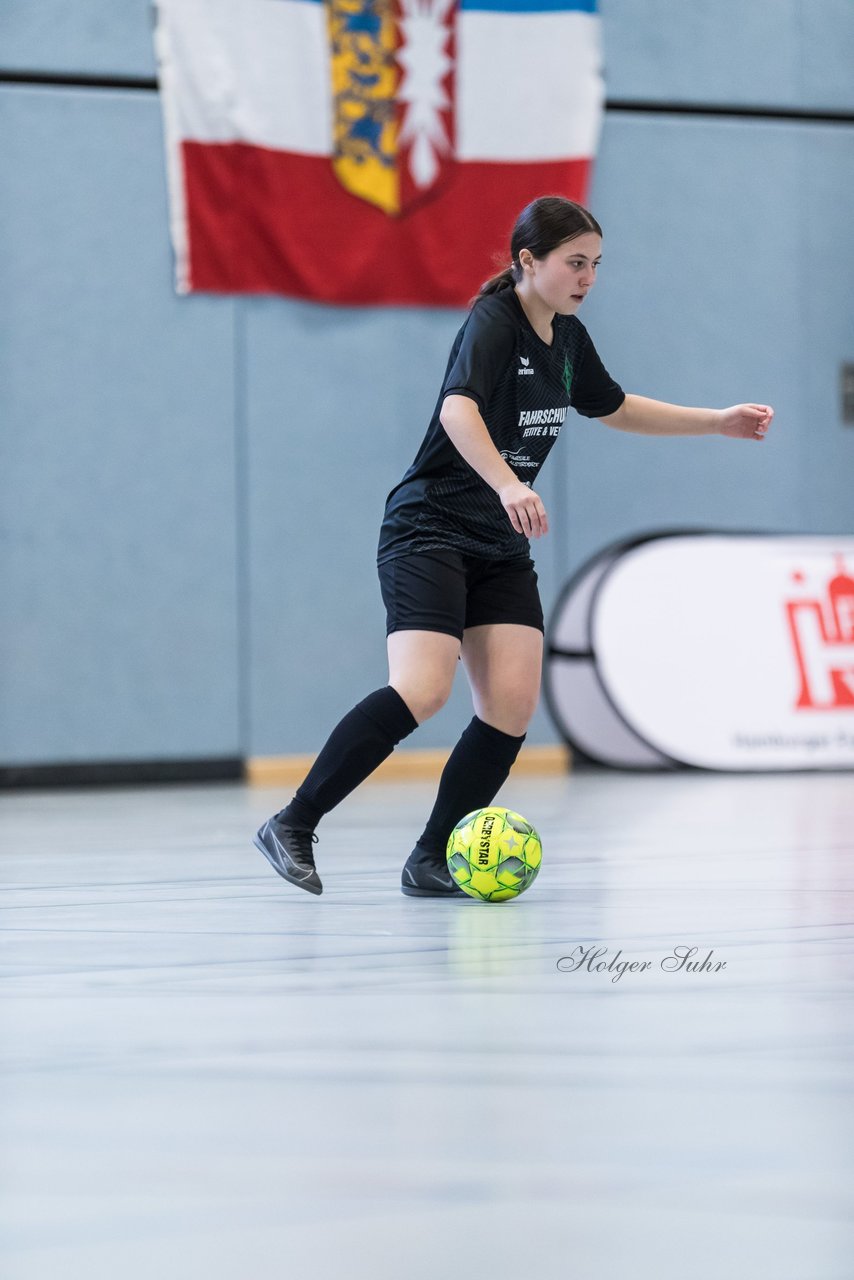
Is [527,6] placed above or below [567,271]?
above

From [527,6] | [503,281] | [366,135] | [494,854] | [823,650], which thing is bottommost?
[823,650]

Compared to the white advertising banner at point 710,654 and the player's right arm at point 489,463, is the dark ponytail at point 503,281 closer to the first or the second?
the player's right arm at point 489,463

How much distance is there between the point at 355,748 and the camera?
3.13m

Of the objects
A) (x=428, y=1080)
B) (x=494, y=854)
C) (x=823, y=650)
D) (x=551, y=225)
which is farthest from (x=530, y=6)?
(x=428, y=1080)

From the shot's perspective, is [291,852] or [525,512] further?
[291,852]

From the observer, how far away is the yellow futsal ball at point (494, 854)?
312 cm

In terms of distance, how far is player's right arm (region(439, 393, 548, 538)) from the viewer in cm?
285

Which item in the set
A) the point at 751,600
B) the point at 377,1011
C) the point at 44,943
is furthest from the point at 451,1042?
the point at 751,600

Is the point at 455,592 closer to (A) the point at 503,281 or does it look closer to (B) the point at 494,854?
(B) the point at 494,854

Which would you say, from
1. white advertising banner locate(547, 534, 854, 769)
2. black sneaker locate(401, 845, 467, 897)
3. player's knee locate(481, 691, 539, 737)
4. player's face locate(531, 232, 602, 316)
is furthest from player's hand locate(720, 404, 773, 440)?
white advertising banner locate(547, 534, 854, 769)

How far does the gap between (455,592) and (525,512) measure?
36cm

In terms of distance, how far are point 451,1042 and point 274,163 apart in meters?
5.39

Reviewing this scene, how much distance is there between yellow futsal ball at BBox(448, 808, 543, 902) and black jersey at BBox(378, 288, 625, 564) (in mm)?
526

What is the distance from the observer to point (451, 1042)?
6.48ft
